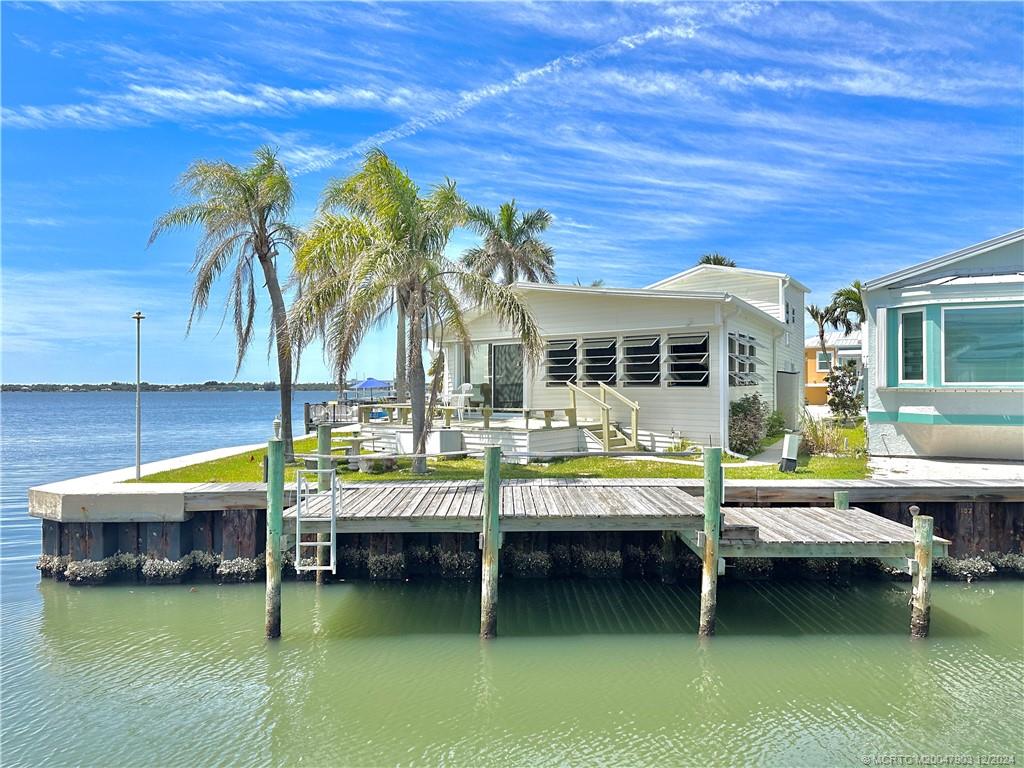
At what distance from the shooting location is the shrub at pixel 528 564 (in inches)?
366

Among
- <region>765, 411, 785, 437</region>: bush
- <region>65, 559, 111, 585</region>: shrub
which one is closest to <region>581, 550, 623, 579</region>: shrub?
<region>65, 559, 111, 585</region>: shrub

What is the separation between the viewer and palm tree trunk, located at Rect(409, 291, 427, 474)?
11.8m

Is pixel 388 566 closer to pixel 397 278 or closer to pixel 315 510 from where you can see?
pixel 315 510

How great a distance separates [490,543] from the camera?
7.25 metres

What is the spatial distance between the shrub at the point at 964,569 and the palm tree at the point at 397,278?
7.18 metres

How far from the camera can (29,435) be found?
4331 centimetres

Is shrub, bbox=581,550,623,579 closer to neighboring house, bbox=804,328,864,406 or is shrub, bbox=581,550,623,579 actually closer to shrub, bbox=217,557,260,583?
shrub, bbox=217,557,260,583

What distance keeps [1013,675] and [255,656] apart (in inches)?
314

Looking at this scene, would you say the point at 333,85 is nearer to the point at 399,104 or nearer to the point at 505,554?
the point at 399,104

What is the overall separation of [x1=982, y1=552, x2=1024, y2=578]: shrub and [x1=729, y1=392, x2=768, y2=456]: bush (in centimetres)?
618

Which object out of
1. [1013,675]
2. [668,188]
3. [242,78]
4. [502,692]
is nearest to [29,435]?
[242,78]

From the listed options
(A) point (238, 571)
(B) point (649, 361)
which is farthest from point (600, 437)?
(A) point (238, 571)

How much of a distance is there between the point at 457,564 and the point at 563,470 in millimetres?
4003

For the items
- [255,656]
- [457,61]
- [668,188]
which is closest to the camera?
[255,656]
